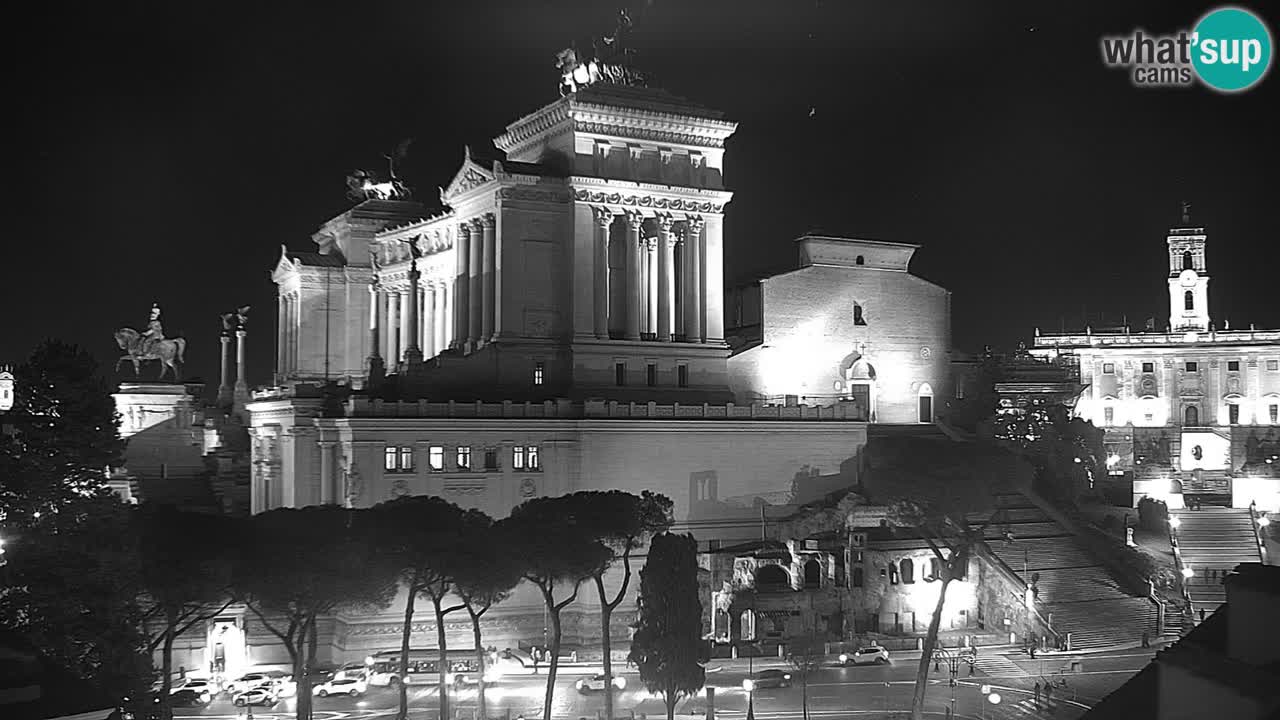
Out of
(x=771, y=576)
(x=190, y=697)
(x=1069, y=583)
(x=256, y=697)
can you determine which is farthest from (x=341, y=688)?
(x=1069, y=583)

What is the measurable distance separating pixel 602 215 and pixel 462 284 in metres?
10.6

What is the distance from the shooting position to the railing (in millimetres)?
76125

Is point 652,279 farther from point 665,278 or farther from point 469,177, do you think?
point 469,177

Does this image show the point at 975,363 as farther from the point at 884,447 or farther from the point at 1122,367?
the point at 1122,367

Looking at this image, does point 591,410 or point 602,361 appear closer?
point 591,410

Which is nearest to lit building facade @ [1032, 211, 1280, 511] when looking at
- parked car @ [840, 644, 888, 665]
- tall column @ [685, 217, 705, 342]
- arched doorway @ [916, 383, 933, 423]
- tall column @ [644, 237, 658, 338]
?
arched doorway @ [916, 383, 933, 423]

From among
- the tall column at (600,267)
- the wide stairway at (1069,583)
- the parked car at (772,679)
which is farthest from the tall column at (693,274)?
the parked car at (772,679)

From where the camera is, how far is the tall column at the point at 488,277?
77.1m

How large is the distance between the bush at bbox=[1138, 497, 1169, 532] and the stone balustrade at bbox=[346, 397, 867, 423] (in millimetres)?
19357

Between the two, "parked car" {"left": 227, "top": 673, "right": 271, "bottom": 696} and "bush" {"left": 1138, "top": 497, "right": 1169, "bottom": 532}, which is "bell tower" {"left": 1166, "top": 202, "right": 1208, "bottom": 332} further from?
"parked car" {"left": 227, "top": 673, "right": 271, "bottom": 696}

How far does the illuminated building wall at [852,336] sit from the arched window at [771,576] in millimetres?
18295

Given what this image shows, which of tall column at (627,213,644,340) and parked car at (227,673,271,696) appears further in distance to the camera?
tall column at (627,213,644,340)

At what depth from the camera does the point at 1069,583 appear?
224 ft

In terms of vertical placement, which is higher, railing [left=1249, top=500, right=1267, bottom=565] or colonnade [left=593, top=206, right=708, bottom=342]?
colonnade [left=593, top=206, right=708, bottom=342]
